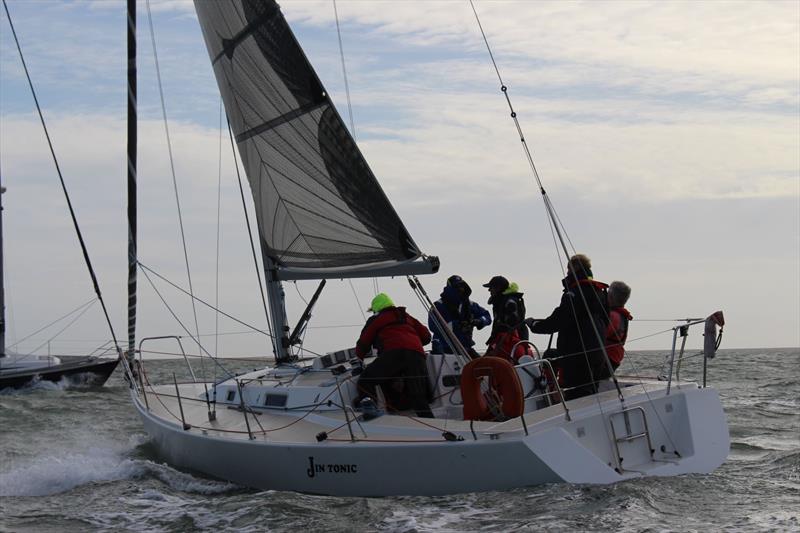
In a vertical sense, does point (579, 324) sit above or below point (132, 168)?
below

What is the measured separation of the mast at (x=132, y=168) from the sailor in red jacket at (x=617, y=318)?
5.60 m

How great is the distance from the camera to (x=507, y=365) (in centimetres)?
697

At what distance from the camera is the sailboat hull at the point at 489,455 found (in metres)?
6.77

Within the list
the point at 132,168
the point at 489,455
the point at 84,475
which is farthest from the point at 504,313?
the point at 132,168

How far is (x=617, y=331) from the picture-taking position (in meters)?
8.37

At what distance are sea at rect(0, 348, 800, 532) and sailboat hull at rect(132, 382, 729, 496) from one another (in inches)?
4.0

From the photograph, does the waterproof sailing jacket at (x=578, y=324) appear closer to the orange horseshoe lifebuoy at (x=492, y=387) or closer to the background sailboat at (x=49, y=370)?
the orange horseshoe lifebuoy at (x=492, y=387)

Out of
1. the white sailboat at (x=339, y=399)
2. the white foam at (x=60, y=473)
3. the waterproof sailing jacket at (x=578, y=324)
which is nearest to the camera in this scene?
the white sailboat at (x=339, y=399)

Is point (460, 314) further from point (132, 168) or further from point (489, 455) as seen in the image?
point (132, 168)

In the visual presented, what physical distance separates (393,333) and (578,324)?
5.10ft

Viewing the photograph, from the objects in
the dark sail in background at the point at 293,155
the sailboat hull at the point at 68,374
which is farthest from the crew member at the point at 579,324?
the sailboat hull at the point at 68,374

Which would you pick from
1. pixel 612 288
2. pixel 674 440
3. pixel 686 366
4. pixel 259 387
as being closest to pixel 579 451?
pixel 674 440

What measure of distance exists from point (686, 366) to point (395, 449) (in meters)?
20.3

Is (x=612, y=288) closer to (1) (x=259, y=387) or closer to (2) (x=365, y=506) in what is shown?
(2) (x=365, y=506)
